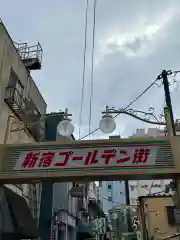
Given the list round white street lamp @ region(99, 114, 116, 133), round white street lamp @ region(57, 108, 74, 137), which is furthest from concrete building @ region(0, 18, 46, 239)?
round white street lamp @ region(99, 114, 116, 133)

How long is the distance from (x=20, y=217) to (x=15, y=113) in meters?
4.38

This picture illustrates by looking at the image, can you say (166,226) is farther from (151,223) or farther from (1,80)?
(1,80)

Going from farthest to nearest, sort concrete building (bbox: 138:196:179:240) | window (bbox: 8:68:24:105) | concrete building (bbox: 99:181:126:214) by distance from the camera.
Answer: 1. concrete building (bbox: 99:181:126:214)
2. concrete building (bbox: 138:196:179:240)
3. window (bbox: 8:68:24:105)

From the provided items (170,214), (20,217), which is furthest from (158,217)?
(20,217)

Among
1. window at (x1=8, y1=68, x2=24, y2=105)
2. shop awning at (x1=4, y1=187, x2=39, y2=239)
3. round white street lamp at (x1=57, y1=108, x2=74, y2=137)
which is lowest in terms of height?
shop awning at (x1=4, y1=187, x2=39, y2=239)

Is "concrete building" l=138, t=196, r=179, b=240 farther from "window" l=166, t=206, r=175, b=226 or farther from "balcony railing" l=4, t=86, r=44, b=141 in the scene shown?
"balcony railing" l=4, t=86, r=44, b=141

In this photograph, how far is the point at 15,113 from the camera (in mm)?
12266

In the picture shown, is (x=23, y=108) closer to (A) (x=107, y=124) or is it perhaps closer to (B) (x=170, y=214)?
(A) (x=107, y=124)

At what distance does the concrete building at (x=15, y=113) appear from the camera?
9695 millimetres

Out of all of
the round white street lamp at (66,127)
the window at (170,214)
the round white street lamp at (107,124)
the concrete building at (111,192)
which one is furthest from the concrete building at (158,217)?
the concrete building at (111,192)

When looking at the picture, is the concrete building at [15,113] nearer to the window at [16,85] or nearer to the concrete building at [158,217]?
the window at [16,85]

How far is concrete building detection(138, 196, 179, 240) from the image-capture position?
1428 centimetres

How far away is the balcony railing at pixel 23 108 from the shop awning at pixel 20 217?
271 centimetres

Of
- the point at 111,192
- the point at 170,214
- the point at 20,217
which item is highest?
the point at 111,192
